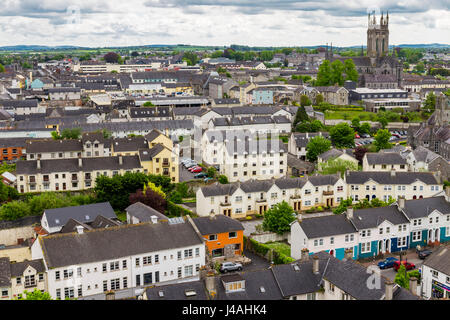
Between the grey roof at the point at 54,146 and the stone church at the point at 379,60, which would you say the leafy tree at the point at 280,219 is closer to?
the grey roof at the point at 54,146

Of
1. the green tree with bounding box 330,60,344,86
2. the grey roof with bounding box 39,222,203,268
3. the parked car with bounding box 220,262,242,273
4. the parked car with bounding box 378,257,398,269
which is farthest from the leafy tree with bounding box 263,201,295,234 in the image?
the green tree with bounding box 330,60,344,86

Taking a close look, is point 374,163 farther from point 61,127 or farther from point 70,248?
point 61,127

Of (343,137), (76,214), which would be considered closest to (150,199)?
Answer: (76,214)

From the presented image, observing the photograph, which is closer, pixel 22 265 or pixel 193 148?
pixel 22 265

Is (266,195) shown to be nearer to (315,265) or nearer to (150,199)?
(150,199)

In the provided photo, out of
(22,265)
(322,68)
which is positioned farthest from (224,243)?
(322,68)
